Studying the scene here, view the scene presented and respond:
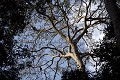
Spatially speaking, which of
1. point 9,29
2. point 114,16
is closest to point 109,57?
point 114,16

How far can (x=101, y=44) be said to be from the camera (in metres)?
12.4

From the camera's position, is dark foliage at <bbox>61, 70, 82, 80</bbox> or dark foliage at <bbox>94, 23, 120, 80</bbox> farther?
dark foliage at <bbox>61, 70, 82, 80</bbox>

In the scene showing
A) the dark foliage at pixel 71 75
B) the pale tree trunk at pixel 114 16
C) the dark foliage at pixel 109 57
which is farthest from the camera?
the dark foliage at pixel 71 75

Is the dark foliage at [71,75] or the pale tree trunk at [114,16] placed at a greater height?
the pale tree trunk at [114,16]

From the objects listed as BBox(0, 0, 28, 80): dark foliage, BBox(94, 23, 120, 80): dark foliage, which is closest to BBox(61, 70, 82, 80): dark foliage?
BBox(94, 23, 120, 80): dark foliage

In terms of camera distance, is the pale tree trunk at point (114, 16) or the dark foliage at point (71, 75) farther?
the dark foliage at point (71, 75)

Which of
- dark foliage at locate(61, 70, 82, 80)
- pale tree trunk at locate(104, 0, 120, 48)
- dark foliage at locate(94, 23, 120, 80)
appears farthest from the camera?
dark foliage at locate(61, 70, 82, 80)

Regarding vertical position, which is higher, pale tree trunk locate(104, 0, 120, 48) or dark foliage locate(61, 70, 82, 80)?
pale tree trunk locate(104, 0, 120, 48)

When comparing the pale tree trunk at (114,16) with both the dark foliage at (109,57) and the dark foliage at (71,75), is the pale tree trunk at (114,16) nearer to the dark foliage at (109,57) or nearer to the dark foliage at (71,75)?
the dark foliage at (109,57)

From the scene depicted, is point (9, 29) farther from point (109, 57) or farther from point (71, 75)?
point (109, 57)

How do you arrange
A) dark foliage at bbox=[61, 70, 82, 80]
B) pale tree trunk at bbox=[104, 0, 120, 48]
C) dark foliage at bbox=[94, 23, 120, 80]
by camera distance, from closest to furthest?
1. pale tree trunk at bbox=[104, 0, 120, 48]
2. dark foliage at bbox=[94, 23, 120, 80]
3. dark foliage at bbox=[61, 70, 82, 80]

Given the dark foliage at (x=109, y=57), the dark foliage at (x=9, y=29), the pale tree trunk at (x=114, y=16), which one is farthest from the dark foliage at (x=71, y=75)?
the pale tree trunk at (x=114, y=16)

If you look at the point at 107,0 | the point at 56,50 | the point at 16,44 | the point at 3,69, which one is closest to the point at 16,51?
the point at 16,44

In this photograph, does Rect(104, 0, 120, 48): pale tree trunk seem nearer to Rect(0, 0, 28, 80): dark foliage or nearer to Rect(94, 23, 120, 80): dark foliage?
Rect(94, 23, 120, 80): dark foliage
